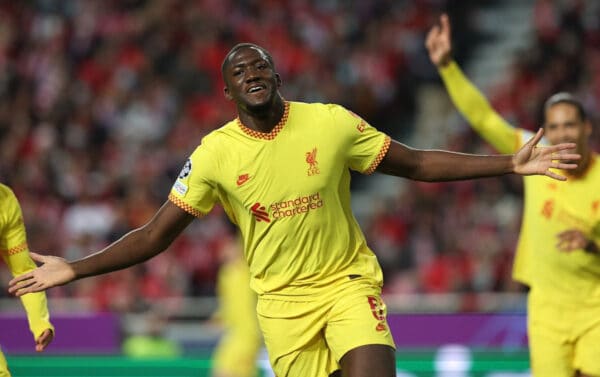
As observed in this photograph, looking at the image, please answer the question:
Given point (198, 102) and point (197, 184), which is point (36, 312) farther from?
point (198, 102)

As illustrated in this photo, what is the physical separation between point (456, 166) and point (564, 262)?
1.65 metres

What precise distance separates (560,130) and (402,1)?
435 inches

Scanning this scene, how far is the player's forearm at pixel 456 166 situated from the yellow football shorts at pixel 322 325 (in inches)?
25.5

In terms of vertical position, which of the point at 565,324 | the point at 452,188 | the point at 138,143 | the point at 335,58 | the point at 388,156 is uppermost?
the point at 335,58

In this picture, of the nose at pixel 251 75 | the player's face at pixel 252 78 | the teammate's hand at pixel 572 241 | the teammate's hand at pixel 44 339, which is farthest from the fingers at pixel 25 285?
the teammate's hand at pixel 572 241

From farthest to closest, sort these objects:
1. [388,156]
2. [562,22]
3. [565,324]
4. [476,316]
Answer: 1. [562,22]
2. [476,316]
3. [565,324]
4. [388,156]

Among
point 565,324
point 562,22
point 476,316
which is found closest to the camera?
point 565,324

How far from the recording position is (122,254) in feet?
21.6

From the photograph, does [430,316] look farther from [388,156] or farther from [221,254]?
[388,156]

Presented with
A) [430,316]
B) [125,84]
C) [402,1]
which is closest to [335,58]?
[402,1]

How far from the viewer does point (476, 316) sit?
12.4m

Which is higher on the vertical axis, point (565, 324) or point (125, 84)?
point (125, 84)

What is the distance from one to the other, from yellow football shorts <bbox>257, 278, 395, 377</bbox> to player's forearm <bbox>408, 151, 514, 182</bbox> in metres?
0.65

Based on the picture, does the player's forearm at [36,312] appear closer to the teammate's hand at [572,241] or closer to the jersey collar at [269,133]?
the jersey collar at [269,133]
